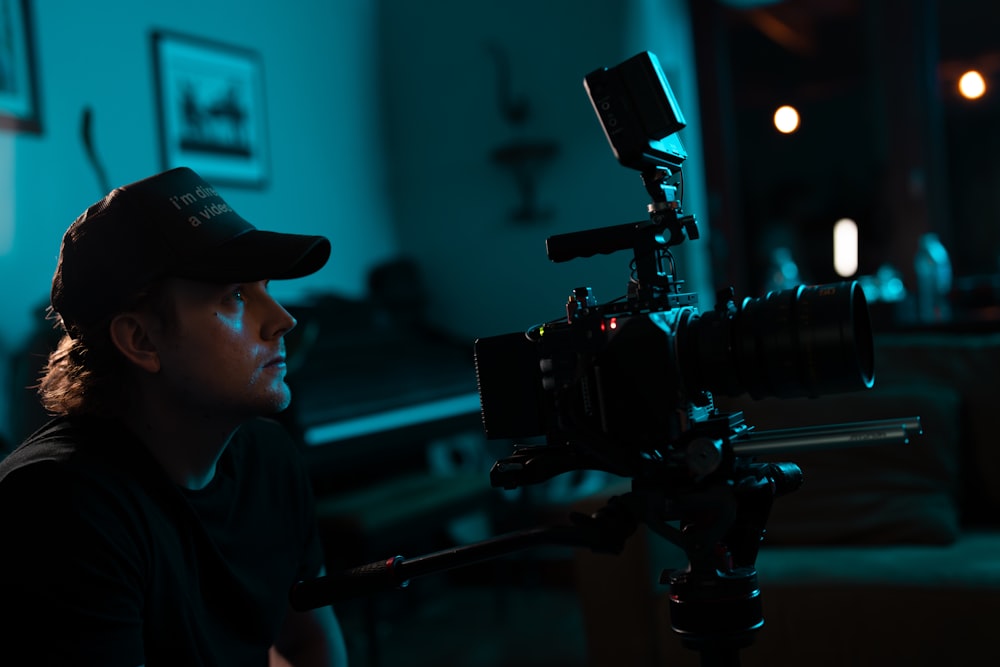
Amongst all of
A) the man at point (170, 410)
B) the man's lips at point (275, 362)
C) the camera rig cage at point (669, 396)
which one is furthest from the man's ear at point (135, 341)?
the camera rig cage at point (669, 396)

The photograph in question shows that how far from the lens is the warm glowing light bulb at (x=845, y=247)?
3.34m

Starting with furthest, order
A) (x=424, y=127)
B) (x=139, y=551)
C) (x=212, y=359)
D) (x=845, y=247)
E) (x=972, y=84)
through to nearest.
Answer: (x=424, y=127), (x=845, y=247), (x=972, y=84), (x=212, y=359), (x=139, y=551)

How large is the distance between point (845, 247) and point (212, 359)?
8.91 ft

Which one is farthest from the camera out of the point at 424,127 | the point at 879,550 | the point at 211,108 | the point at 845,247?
the point at 424,127

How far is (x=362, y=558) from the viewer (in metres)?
2.42

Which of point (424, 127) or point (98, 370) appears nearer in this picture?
point (98, 370)

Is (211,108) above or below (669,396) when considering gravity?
above

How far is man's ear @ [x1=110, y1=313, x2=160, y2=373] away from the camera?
112 centimetres

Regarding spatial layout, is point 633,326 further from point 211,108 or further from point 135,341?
point 211,108

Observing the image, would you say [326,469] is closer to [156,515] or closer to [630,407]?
[156,515]

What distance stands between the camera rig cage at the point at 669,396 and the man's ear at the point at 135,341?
0.35 metres

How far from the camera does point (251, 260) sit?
3.63 ft

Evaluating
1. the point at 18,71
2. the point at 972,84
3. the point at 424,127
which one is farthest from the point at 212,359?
the point at 424,127

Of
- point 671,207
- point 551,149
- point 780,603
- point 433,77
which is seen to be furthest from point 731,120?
point 671,207
